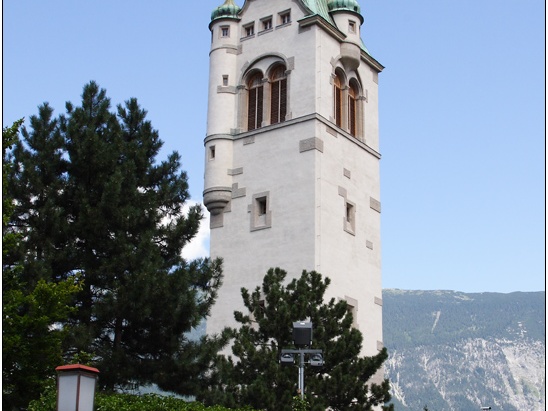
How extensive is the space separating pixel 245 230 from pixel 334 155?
4778mm

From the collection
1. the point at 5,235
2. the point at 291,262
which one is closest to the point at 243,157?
the point at 291,262

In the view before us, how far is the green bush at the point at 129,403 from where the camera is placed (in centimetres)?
2250

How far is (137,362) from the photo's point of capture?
97.3ft

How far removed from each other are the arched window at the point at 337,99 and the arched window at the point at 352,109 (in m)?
0.76

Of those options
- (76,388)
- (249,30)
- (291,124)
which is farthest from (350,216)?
(76,388)

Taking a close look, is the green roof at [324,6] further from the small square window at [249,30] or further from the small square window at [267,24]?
the small square window at [249,30]

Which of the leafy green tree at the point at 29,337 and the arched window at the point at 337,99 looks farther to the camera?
the arched window at the point at 337,99

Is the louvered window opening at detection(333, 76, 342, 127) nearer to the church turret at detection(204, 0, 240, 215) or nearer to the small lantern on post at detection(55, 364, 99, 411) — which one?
the church turret at detection(204, 0, 240, 215)

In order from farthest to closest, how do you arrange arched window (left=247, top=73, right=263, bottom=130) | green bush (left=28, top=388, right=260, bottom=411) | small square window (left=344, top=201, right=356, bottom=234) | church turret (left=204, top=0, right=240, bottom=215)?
1. arched window (left=247, top=73, right=263, bottom=130)
2. church turret (left=204, top=0, right=240, bottom=215)
3. small square window (left=344, top=201, right=356, bottom=234)
4. green bush (left=28, top=388, right=260, bottom=411)

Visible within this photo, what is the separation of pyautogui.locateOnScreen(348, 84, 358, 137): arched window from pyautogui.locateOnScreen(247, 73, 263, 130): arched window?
3921 mm

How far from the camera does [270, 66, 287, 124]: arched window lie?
146 ft

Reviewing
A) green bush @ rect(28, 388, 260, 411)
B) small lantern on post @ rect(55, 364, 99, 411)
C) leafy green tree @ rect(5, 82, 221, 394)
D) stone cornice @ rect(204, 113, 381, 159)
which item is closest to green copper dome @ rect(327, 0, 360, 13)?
stone cornice @ rect(204, 113, 381, 159)

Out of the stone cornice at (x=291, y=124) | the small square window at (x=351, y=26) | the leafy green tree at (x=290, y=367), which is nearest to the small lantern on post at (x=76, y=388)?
the leafy green tree at (x=290, y=367)

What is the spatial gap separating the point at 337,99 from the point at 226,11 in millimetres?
6639
